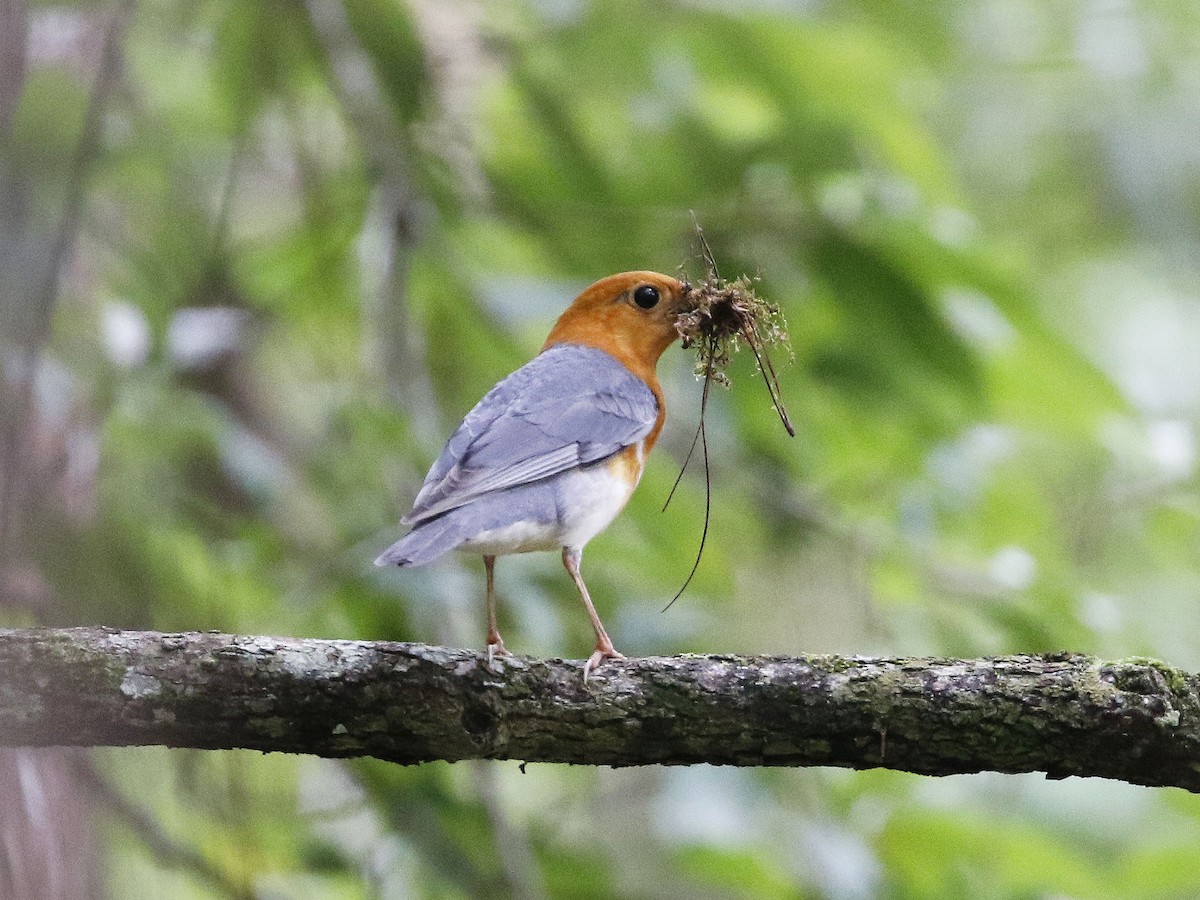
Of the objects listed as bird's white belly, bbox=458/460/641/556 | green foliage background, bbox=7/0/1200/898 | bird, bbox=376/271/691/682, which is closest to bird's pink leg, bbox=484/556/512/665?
bird, bbox=376/271/691/682

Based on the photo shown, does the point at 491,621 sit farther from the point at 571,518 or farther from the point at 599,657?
the point at 599,657

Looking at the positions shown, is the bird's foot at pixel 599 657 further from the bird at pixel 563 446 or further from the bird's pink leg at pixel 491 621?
the bird's pink leg at pixel 491 621

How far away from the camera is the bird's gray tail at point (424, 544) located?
3.58 meters

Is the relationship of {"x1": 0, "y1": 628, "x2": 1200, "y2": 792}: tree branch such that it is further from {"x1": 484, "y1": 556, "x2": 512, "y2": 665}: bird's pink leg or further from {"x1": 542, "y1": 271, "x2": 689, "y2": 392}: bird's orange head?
{"x1": 542, "y1": 271, "x2": 689, "y2": 392}: bird's orange head

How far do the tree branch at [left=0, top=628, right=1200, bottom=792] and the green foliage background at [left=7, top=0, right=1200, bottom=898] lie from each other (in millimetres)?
982

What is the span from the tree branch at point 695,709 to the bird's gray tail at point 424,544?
319 millimetres

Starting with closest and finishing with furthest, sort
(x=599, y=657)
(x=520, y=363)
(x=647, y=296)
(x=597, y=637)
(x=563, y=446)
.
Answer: (x=599, y=657), (x=597, y=637), (x=563, y=446), (x=647, y=296), (x=520, y=363)

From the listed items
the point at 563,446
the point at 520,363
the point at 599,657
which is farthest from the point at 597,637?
the point at 520,363

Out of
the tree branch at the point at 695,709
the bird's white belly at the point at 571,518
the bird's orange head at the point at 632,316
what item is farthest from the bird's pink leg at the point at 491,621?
the bird's orange head at the point at 632,316

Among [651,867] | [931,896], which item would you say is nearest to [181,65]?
[651,867]

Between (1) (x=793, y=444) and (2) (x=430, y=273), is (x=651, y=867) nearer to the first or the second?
(1) (x=793, y=444)

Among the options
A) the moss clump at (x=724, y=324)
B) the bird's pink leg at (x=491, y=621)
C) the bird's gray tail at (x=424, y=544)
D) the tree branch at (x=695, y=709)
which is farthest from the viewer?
the moss clump at (x=724, y=324)

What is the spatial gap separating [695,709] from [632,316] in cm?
226

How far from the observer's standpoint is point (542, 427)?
179 inches
